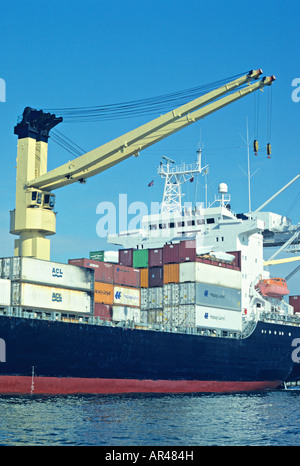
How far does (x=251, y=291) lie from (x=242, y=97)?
17.6 m

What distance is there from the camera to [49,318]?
117ft

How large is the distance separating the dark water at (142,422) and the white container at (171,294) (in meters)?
8.56

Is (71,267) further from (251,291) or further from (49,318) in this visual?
(251,291)

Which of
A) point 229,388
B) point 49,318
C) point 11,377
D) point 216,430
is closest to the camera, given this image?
point 216,430

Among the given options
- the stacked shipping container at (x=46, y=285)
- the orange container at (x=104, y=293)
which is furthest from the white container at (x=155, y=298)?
the stacked shipping container at (x=46, y=285)

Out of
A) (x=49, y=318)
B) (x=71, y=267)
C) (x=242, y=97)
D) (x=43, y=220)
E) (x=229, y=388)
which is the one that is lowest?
(x=229, y=388)

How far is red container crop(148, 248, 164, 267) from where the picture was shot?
45.7m

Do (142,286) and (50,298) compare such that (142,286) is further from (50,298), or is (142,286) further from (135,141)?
(135,141)

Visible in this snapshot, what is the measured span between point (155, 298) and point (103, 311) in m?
5.82

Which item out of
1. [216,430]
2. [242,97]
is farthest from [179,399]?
[242,97]

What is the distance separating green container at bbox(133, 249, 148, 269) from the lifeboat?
36.1 ft

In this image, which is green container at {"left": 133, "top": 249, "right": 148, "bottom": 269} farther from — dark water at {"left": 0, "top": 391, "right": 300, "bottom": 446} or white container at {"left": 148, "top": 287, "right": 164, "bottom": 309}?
dark water at {"left": 0, "top": 391, "right": 300, "bottom": 446}

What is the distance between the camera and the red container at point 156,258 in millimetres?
45688

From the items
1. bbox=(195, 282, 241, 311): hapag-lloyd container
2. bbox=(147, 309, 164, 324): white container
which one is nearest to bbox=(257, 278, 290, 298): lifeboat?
bbox=(195, 282, 241, 311): hapag-lloyd container
